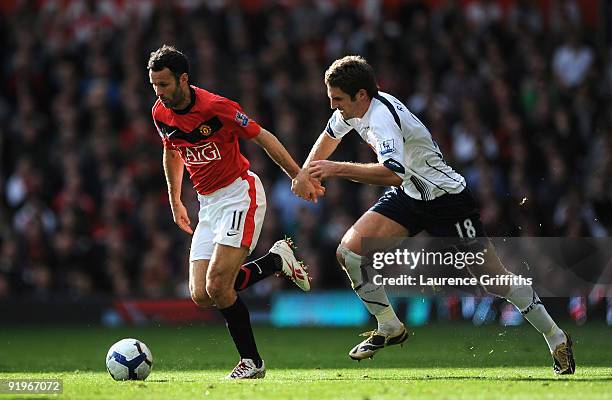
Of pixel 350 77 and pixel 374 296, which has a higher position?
Result: pixel 350 77

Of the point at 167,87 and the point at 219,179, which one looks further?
the point at 219,179

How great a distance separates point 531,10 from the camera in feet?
63.1

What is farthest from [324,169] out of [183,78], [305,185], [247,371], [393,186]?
[247,371]

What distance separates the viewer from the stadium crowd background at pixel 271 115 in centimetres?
1617

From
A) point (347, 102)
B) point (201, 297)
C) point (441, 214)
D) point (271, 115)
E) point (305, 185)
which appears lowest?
point (271, 115)

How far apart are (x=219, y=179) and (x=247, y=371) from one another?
4.73 feet

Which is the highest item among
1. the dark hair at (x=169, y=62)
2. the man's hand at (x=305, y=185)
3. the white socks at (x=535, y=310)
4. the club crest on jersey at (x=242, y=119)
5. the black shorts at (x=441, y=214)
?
the dark hair at (x=169, y=62)

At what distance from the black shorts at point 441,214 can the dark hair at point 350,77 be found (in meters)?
0.94

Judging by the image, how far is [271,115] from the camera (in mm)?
17188

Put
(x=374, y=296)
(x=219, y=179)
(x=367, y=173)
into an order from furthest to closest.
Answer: (x=374, y=296) → (x=219, y=179) → (x=367, y=173)

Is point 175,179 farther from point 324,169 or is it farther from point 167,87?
point 324,169

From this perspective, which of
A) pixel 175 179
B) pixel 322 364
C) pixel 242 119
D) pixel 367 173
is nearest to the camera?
pixel 367 173

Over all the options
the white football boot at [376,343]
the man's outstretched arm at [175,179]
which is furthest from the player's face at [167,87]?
the white football boot at [376,343]

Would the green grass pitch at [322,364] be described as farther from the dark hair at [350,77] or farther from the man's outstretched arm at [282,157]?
the dark hair at [350,77]
